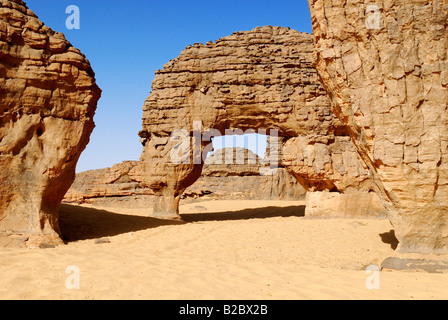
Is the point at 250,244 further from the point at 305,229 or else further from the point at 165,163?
the point at 165,163

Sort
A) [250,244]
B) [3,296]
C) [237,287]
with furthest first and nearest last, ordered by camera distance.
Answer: [250,244] < [237,287] < [3,296]

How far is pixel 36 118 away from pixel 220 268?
568cm

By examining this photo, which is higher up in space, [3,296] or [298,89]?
[298,89]

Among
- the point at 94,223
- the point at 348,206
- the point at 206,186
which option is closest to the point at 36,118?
the point at 94,223

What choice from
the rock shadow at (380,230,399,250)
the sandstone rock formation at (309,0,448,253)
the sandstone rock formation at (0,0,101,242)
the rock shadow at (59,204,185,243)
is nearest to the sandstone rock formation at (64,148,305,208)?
the rock shadow at (59,204,185,243)

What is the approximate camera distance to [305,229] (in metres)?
10.1

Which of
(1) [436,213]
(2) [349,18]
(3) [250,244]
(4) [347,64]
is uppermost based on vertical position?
(2) [349,18]

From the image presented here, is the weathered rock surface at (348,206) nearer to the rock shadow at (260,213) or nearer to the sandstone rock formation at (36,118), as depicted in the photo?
A: the rock shadow at (260,213)

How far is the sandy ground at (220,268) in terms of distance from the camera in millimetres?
4055

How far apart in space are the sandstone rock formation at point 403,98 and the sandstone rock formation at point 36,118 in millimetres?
6049

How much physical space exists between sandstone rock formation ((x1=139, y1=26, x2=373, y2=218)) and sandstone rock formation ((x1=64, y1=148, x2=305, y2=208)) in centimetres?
1010

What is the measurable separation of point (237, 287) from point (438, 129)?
3764mm

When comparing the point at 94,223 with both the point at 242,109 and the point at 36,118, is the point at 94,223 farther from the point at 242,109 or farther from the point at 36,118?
the point at 242,109

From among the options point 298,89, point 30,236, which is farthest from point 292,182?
point 30,236
